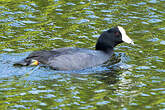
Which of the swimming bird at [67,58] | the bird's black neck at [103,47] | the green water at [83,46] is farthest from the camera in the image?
the bird's black neck at [103,47]

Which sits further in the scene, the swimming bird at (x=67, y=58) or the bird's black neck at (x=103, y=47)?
the bird's black neck at (x=103, y=47)

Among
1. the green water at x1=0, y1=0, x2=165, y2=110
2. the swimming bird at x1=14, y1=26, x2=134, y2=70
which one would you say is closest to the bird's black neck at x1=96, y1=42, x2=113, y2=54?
the swimming bird at x1=14, y1=26, x2=134, y2=70

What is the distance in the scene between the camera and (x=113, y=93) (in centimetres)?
1040

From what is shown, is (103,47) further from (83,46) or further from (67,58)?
(67,58)

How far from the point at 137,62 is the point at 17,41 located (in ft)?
13.7

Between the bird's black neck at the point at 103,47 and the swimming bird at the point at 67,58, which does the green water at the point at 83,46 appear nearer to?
the swimming bird at the point at 67,58

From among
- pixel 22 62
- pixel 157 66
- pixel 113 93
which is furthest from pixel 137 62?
pixel 22 62

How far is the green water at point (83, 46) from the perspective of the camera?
32.4 feet

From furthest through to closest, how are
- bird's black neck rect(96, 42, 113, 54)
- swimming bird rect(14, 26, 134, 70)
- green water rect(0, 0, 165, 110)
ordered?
1. bird's black neck rect(96, 42, 113, 54)
2. swimming bird rect(14, 26, 134, 70)
3. green water rect(0, 0, 165, 110)

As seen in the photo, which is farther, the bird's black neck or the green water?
the bird's black neck

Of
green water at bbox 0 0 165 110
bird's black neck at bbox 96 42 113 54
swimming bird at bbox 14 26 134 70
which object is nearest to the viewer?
green water at bbox 0 0 165 110

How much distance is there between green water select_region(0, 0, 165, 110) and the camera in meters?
9.89

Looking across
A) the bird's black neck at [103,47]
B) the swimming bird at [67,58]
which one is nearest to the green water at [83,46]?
the swimming bird at [67,58]

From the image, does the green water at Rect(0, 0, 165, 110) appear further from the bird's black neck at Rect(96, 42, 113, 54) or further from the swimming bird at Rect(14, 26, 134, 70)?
the bird's black neck at Rect(96, 42, 113, 54)
